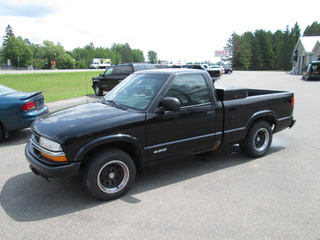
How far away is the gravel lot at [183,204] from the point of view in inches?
112

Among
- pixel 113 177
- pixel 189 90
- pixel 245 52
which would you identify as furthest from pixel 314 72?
pixel 245 52

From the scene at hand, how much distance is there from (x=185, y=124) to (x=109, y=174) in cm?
140

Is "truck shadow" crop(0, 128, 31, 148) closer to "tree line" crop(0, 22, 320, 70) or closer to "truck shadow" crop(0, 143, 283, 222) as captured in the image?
"truck shadow" crop(0, 143, 283, 222)

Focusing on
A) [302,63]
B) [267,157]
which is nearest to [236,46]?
[302,63]

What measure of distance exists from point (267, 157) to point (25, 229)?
4412mm

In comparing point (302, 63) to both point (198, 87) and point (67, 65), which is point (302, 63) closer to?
point (198, 87)

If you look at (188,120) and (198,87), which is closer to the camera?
(188,120)

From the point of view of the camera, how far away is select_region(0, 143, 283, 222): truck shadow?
3.31 m

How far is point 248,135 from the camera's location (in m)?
4.97

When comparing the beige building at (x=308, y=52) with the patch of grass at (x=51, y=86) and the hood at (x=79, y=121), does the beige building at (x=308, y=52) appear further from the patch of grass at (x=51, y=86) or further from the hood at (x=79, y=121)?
the hood at (x=79, y=121)

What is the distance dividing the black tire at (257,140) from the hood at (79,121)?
2.50 meters

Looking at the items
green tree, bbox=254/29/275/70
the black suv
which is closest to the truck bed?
the black suv

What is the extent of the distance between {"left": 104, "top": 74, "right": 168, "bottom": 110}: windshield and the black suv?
30.2ft

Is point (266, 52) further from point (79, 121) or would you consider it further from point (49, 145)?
point (49, 145)
